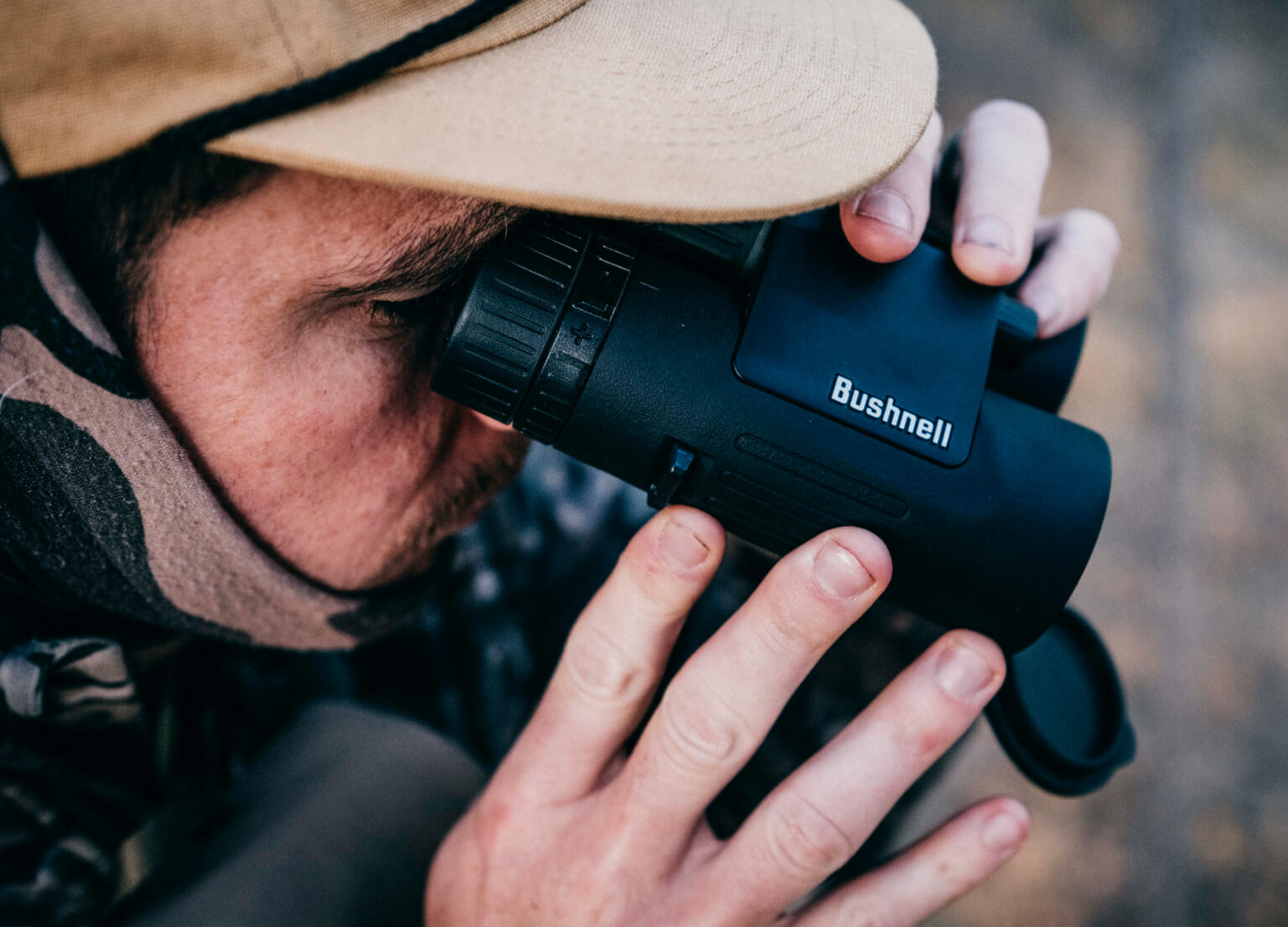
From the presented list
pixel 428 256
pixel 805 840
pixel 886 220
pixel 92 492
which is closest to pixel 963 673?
pixel 805 840

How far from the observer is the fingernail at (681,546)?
49 centimetres

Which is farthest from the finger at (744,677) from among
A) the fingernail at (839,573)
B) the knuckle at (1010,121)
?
the knuckle at (1010,121)

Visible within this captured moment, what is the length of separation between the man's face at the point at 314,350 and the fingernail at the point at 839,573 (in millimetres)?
270

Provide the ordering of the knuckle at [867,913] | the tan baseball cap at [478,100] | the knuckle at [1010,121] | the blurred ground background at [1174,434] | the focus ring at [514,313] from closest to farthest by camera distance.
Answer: the tan baseball cap at [478,100] → the focus ring at [514,313] → the knuckle at [867,913] → the knuckle at [1010,121] → the blurred ground background at [1174,434]

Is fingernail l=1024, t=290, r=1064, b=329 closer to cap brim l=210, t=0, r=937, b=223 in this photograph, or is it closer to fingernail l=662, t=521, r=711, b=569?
cap brim l=210, t=0, r=937, b=223

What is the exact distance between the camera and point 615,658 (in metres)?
0.55

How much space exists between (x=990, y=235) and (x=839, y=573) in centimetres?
28

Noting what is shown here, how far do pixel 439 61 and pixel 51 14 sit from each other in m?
0.16

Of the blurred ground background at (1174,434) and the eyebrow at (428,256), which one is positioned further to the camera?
the blurred ground background at (1174,434)

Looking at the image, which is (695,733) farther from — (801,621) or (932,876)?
(932,876)

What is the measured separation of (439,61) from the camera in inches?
15.7

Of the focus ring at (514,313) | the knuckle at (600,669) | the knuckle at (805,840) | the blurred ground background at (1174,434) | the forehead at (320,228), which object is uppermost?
the forehead at (320,228)

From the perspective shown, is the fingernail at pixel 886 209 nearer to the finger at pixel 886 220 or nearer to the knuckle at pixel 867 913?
the finger at pixel 886 220

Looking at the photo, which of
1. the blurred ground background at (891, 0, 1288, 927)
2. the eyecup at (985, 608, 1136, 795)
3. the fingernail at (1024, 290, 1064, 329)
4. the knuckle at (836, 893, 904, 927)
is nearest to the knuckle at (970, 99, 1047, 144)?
the fingernail at (1024, 290, 1064, 329)
